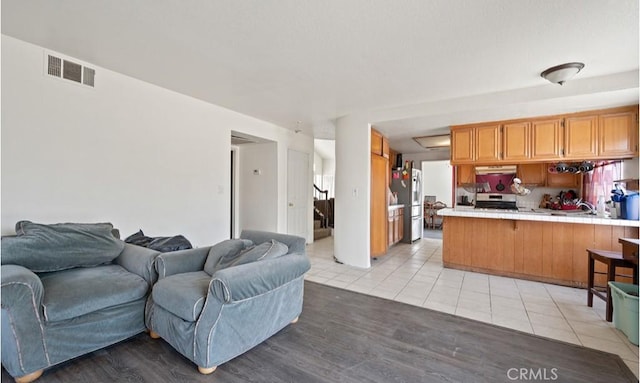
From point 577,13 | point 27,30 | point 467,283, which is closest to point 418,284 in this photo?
point 467,283

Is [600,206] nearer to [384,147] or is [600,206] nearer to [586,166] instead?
[586,166]

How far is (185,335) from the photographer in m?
1.90

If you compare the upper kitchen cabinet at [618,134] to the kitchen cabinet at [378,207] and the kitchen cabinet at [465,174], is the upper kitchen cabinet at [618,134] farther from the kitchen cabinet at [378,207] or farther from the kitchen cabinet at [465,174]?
the kitchen cabinet at [378,207]

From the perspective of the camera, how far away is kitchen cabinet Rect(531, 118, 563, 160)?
12.2ft

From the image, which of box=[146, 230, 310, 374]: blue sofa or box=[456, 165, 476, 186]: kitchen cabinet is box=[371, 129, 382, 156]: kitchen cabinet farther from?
box=[146, 230, 310, 374]: blue sofa

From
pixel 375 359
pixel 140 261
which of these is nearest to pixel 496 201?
pixel 375 359

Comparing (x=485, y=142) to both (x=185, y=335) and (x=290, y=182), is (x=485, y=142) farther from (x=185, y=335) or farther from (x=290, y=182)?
(x=185, y=335)

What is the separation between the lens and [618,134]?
3432 millimetres

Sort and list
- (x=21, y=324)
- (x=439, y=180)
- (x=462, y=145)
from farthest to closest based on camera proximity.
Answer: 1. (x=439, y=180)
2. (x=462, y=145)
3. (x=21, y=324)

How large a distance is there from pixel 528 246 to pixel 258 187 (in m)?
4.60

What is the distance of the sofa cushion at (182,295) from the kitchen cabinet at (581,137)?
4608 millimetres

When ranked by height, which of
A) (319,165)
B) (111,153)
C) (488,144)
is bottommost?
(111,153)

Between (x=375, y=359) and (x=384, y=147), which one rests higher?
(x=384, y=147)

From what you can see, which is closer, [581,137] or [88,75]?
[88,75]
